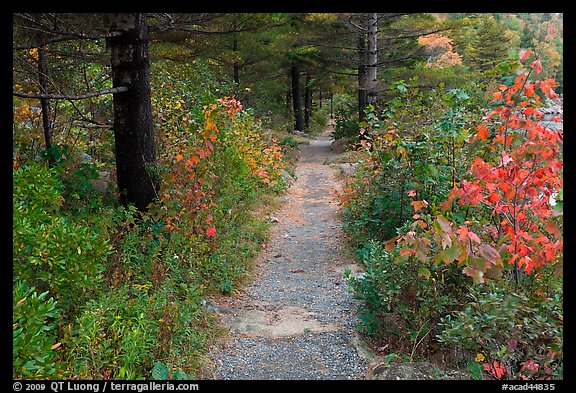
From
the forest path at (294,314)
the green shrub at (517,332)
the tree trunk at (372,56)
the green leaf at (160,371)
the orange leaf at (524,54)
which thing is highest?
the tree trunk at (372,56)

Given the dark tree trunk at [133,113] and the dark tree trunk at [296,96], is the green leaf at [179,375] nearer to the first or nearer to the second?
the dark tree trunk at [133,113]

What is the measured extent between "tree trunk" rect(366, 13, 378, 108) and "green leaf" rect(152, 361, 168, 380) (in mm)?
11338

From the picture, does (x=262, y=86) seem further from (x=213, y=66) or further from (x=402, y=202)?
(x=402, y=202)

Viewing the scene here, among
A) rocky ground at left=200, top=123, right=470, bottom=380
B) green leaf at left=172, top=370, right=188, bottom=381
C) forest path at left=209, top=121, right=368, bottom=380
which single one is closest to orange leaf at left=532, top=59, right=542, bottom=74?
rocky ground at left=200, top=123, right=470, bottom=380

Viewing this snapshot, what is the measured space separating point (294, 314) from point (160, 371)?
1873 millimetres

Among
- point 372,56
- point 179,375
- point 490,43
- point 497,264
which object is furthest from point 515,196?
point 490,43

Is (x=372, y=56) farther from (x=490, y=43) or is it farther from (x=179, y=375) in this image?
(x=490, y=43)

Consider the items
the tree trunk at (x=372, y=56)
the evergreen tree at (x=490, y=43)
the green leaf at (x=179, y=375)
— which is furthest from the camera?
the evergreen tree at (x=490, y=43)

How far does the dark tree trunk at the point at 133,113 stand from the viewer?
5273 mm

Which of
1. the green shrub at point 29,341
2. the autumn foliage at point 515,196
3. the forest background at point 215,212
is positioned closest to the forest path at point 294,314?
the forest background at point 215,212

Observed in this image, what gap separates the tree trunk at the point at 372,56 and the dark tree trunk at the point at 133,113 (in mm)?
9073

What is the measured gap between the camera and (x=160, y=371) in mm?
3240

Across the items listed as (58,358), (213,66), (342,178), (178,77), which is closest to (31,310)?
(58,358)

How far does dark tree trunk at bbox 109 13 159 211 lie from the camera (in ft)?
17.3
